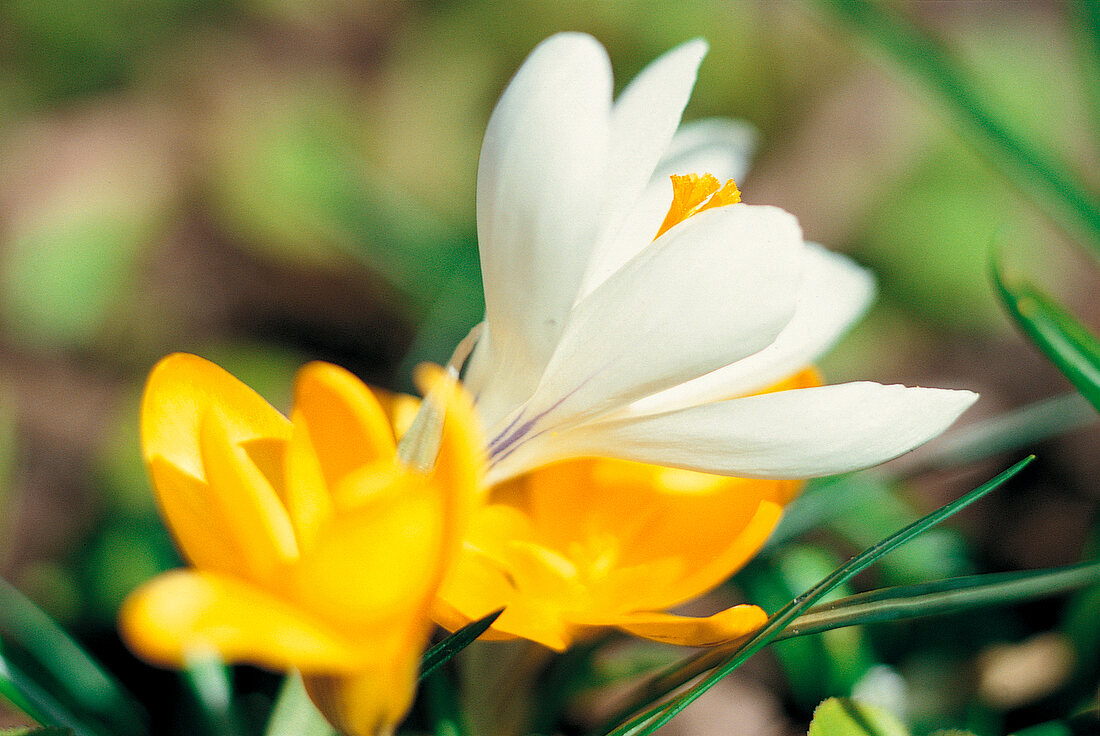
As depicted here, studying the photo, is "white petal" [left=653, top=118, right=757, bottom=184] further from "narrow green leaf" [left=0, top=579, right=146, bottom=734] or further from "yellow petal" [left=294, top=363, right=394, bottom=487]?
"narrow green leaf" [left=0, top=579, right=146, bottom=734]

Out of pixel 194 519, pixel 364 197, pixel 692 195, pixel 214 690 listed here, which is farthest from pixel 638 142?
pixel 364 197

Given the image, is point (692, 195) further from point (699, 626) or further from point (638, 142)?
point (699, 626)

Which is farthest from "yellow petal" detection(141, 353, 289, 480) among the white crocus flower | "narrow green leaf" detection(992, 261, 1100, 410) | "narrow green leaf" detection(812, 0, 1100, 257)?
"narrow green leaf" detection(812, 0, 1100, 257)

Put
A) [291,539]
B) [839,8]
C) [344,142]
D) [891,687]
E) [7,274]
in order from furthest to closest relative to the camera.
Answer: [344,142] < [7,274] < [839,8] < [891,687] < [291,539]

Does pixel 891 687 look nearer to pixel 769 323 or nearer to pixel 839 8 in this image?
pixel 769 323

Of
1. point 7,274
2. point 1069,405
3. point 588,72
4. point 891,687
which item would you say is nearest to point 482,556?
point 588,72
